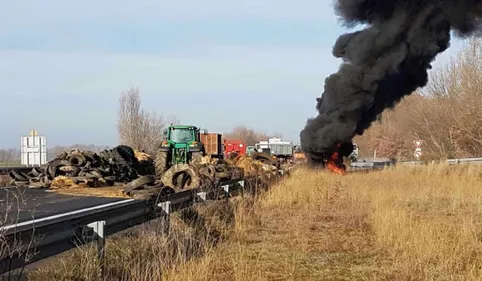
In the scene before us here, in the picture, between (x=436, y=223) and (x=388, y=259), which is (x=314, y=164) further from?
(x=388, y=259)

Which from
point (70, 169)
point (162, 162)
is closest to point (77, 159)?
point (70, 169)

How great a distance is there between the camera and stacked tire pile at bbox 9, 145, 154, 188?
764 inches

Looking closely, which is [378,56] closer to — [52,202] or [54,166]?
[54,166]

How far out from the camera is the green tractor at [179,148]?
2517cm

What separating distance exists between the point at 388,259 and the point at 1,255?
463cm

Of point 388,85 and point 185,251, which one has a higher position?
point 388,85

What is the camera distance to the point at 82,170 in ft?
64.8

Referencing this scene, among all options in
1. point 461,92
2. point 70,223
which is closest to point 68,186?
point 70,223

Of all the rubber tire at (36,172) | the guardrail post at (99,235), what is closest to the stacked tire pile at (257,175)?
the rubber tire at (36,172)

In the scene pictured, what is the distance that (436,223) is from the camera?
923 centimetres

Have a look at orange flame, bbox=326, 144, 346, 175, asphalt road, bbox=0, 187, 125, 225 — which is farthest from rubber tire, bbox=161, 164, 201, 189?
orange flame, bbox=326, 144, 346, 175

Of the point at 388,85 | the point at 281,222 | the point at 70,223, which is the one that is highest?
the point at 388,85

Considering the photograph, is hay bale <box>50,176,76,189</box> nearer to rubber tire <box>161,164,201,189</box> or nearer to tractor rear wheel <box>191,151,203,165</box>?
rubber tire <box>161,164,201,189</box>

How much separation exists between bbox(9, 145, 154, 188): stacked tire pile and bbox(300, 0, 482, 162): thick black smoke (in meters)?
8.00
